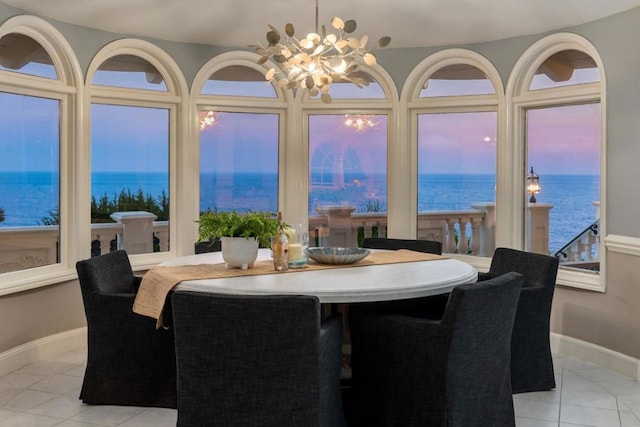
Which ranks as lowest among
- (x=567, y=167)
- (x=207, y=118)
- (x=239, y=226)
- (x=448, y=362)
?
(x=448, y=362)

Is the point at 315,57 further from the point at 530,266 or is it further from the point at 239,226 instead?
the point at 530,266

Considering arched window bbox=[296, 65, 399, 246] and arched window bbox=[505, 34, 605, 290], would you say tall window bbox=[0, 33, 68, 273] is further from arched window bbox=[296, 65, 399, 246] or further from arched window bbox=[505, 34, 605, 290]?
arched window bbox=[505, 34, 605, 290]

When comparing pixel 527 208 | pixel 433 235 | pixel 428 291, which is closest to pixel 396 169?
pixel 433 235

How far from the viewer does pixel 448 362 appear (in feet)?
8.11

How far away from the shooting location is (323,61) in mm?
3207

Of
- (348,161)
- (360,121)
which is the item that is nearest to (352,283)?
(348,161)

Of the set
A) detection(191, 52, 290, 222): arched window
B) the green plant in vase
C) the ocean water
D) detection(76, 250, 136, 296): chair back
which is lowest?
detection(76, 250, 136, 296): chair back

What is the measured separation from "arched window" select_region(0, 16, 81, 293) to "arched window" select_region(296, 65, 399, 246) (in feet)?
6.29

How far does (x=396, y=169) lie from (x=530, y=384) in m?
2.24

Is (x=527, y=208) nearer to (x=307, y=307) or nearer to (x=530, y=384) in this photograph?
(x=530, y=384)

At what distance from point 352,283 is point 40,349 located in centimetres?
257

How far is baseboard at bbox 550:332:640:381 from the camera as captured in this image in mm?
3783

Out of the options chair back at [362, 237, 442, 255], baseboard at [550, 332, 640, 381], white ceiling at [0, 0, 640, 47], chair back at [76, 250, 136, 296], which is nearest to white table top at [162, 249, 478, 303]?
chair back at [76, 250, 136, 296]

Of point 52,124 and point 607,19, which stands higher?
point 607,19
